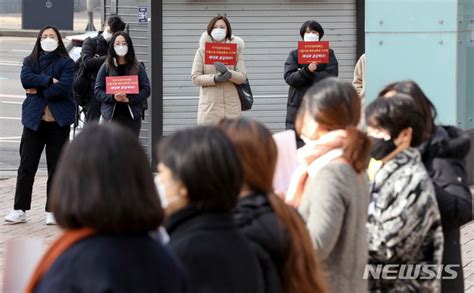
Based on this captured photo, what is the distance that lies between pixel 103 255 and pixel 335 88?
1796mm

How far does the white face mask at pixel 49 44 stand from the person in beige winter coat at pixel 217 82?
158 centimetres

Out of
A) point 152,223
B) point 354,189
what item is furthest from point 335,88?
point 152,223

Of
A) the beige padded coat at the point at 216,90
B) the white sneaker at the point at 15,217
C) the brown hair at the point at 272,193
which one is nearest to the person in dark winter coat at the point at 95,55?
the beige padded coat at the point at 216,90

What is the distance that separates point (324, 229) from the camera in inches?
166

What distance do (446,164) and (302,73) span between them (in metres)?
5.89

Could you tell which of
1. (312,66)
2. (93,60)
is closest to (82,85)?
(93,60)

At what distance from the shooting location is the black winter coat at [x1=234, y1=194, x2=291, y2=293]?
343cm

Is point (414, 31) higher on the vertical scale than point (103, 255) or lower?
higher

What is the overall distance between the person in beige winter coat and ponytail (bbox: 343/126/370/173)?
6285 mm

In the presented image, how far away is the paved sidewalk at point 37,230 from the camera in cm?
822

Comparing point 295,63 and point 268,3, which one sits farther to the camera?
point 268,3

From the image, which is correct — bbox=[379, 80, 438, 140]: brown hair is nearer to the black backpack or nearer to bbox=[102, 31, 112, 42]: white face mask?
the black backpack

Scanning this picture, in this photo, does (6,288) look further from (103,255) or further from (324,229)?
(324,229)

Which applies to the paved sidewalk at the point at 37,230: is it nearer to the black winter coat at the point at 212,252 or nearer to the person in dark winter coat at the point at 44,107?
the person in dark winter coat at the point at 44,107
